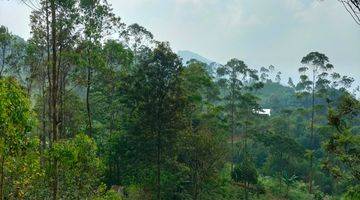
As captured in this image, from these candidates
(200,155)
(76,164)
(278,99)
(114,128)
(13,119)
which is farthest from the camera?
(278,99)

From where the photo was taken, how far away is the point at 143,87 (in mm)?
25391

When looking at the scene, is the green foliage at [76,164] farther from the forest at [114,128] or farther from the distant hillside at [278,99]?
the distant hillside at [278,99]

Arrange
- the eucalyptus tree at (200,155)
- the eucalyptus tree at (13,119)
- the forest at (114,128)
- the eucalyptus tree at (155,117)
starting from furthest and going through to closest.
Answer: the eucalyptus tree at (200,155) < the eucalyptus tree at (155,117) < the forest at (114,128) < the eucalyptus tree at (13,119)

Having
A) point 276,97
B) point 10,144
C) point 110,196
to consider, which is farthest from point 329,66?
point 276,97

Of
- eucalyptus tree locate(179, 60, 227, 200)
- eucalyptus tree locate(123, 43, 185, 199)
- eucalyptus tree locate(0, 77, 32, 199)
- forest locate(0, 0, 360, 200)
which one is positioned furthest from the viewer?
eucalyptus tree locate(179, 60, 227, 200)

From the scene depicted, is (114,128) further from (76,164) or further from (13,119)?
(13,119)

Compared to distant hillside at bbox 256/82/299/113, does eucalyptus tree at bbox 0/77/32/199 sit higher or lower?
lower

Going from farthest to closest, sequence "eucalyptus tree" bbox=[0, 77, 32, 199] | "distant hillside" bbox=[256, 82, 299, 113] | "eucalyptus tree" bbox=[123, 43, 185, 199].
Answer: "distant hillside" bbox=[256, 82, 299, 113] → "eucalyptus tree" bbox=[123, 43, 185, 199] → "eucalyptus tree" bbox=[0, 77, 32, 199]

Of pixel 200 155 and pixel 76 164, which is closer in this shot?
pixel 76 164

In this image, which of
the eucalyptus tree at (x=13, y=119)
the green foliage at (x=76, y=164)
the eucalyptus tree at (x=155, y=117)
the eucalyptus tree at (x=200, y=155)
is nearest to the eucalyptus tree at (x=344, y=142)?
the green foliage at (x=76, y=164)

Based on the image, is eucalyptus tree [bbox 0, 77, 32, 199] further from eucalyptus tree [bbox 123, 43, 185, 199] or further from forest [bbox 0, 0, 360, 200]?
eucalyptus tree [bbox 123, 43, 185, 199]

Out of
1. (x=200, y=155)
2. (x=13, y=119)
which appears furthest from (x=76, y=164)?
(x=200, y=155)

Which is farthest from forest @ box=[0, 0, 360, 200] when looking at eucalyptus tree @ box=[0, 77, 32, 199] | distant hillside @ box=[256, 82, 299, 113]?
distant hillside @ box=[256, 82, 299, 113]

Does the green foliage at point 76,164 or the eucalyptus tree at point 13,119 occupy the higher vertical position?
the eucalyptus tree at point 13,119
